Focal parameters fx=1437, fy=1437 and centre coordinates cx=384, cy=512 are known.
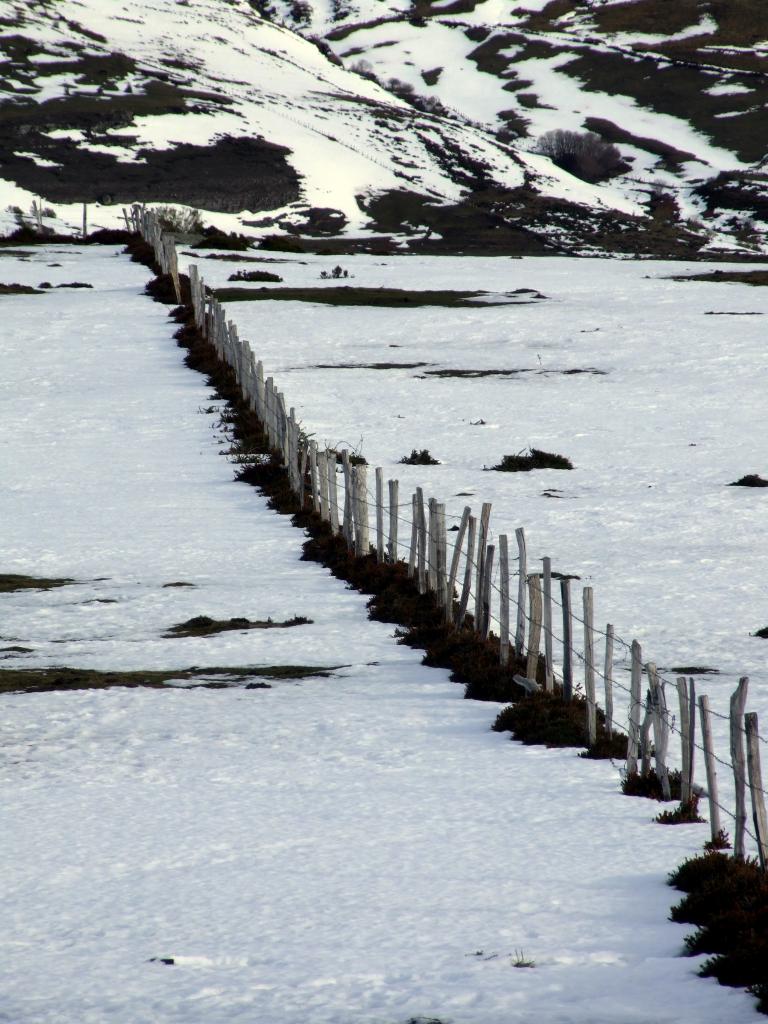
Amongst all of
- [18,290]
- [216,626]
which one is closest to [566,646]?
[216,626]

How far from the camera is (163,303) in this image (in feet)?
156

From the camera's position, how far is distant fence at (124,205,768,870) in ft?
30.7

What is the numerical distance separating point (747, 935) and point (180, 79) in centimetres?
16339

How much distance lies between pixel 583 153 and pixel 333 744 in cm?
16924

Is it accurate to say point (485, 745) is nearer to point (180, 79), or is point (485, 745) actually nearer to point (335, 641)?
point (335, 641)

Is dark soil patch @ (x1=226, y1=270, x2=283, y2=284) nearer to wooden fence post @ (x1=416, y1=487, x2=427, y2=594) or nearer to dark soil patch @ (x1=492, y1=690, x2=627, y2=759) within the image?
wooden fence post @ (x1=416, y1=487, x2=427, y2=594)

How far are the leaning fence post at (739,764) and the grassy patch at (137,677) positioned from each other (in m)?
6.67

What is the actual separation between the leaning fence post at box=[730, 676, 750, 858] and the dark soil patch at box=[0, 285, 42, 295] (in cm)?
4377

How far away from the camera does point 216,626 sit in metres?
17.1

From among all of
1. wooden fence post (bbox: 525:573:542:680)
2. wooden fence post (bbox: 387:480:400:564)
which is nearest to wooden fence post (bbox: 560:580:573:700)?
wooden fence post (bbox: 525:573:542:680)

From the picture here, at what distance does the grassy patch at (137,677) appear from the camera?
14.6m

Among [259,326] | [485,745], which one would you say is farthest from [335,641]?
[259,326]

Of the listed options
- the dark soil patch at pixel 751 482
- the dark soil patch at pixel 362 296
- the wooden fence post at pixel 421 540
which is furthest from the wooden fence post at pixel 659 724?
the dark soil patch at pixel 362 296

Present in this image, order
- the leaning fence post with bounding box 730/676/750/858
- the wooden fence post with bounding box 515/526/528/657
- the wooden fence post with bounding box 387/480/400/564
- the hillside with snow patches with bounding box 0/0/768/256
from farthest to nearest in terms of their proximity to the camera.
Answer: the hillside with snow patches with bounding box 0/0/768/256 → the wooden fence post with bounding box 387/480/400/564 → the wooden fence post with bounding box 515/526/528/657 → the leaning fence post with bounding box 730/676/750/858
